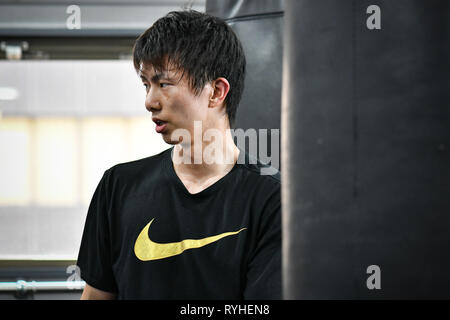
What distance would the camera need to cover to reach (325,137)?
70 cm

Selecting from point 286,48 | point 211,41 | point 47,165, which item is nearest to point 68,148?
point 47,165

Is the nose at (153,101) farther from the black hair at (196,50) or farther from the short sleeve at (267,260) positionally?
the short sleeve at (267,260)

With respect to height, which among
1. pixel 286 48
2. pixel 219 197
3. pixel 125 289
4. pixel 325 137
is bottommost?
pixel 125 289

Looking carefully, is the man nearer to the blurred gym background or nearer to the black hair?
the black hair

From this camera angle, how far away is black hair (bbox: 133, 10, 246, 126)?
1.05 metres

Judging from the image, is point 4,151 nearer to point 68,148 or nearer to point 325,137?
point 68,148

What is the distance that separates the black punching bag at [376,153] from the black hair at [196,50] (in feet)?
1.24

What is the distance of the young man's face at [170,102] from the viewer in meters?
1.01

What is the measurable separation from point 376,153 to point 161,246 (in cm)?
47

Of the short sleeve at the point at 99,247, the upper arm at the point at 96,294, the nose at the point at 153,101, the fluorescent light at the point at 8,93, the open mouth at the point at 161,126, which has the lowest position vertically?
the upper arm at the point at 96,294

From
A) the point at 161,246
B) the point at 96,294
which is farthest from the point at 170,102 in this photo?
the point at 96,294

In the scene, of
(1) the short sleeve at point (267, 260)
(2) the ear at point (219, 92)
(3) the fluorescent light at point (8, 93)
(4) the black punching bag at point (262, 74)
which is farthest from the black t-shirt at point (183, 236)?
(3) the fluorescent light at point (8, 93)

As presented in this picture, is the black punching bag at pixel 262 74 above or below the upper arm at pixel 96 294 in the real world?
above

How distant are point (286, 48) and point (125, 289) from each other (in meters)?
0.52
